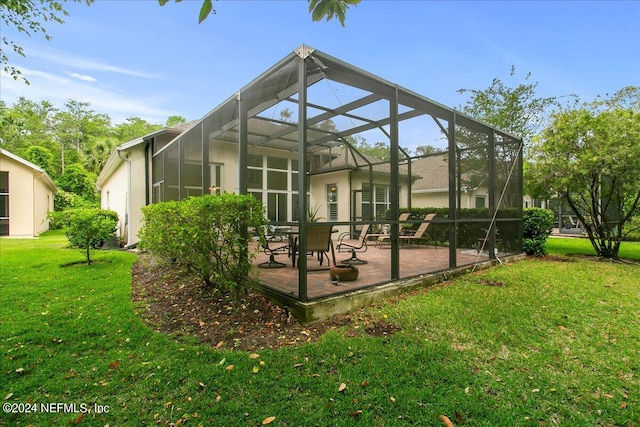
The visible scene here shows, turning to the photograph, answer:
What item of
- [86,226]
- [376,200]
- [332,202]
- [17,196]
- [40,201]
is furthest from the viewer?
[40,201]

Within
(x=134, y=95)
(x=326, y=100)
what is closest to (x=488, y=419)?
(x=326, y=100)

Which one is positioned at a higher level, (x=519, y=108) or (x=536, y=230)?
(x=519, y=108)

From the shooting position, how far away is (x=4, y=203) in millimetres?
13375

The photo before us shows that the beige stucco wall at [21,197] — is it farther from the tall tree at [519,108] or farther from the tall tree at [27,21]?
the tall tree at [519,108]

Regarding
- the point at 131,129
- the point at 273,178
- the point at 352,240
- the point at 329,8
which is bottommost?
the point at 352,240

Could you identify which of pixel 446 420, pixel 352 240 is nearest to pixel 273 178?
pixel 352 240

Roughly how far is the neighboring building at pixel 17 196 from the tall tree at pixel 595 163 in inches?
738

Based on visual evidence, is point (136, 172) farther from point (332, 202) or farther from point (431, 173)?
point (431, 173)

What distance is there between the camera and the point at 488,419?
2131mm

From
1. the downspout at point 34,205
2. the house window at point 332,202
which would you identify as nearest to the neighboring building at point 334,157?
the house window at point 332,202

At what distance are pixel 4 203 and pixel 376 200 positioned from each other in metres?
16.1

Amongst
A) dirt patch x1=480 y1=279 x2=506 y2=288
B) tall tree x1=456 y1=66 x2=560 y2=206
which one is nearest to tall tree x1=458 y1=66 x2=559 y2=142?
tall tree x1=456 y1=66 x2=560 y2=206

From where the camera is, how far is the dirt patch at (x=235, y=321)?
3.36 m

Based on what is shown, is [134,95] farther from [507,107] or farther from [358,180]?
[507,107]
